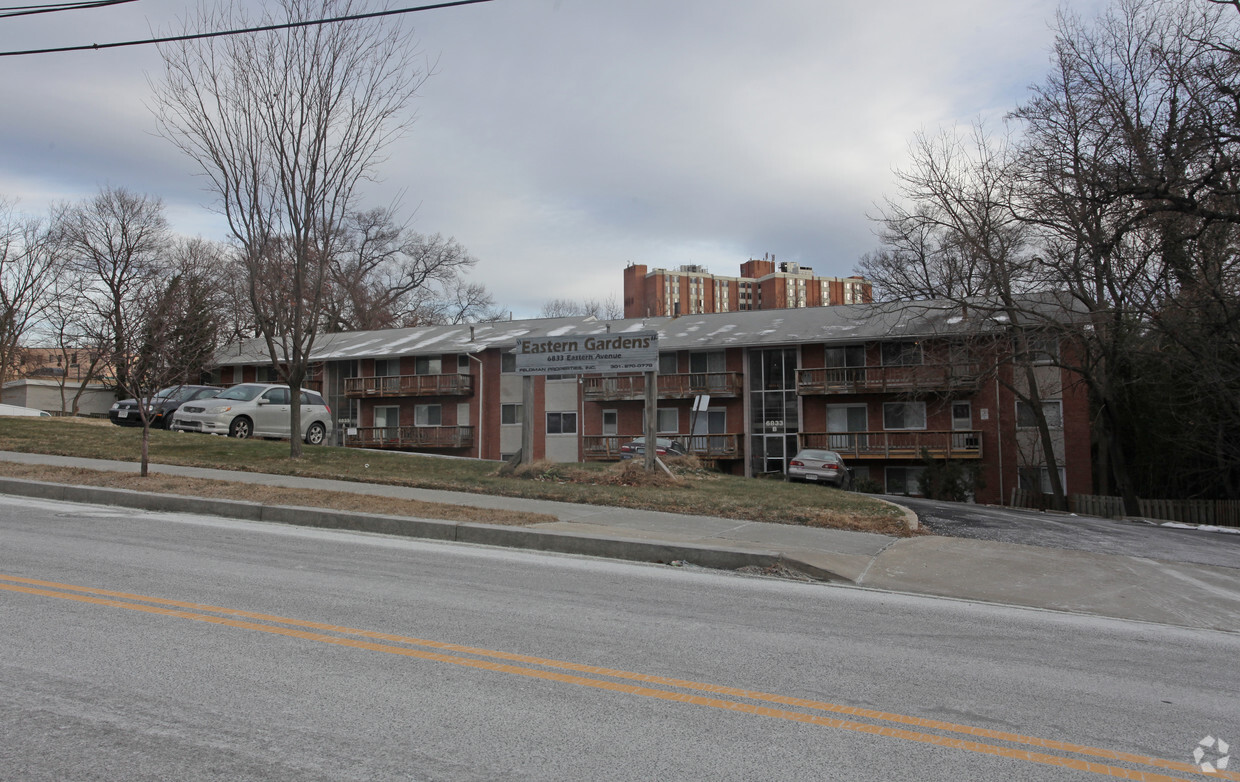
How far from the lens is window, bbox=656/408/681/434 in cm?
3797

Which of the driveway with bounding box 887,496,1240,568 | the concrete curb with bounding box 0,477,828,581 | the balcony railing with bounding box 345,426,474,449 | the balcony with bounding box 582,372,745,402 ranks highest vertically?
the balcony with bounding box 582,372,745,402

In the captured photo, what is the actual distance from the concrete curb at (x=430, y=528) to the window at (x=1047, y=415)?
28.4 meters

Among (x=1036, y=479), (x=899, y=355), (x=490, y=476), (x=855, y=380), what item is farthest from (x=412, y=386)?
(x=1036, y=479)

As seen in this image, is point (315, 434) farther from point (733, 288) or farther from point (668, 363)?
point (733, 288)

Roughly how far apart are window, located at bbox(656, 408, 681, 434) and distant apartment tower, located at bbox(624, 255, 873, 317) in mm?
62541

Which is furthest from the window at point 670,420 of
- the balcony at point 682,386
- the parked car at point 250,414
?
the parked car at point 250,414

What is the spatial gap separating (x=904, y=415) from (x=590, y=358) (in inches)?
901

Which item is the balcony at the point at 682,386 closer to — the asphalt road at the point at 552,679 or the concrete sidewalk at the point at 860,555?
the concrete sidewalk at the point at 860,555

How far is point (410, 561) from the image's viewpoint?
8.13 meters

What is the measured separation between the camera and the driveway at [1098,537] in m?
11.2

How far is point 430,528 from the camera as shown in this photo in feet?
33.0

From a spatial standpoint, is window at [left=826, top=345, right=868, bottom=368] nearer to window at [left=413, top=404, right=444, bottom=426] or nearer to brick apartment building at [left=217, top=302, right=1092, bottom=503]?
brick apartment building at [left=217, top=302, right=1092, bottom=503]

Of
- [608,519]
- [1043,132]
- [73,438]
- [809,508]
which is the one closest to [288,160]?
[73,438]

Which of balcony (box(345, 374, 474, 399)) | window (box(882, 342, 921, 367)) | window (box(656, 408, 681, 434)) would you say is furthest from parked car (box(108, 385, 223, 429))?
window (box(882, 342, 921, 367))
